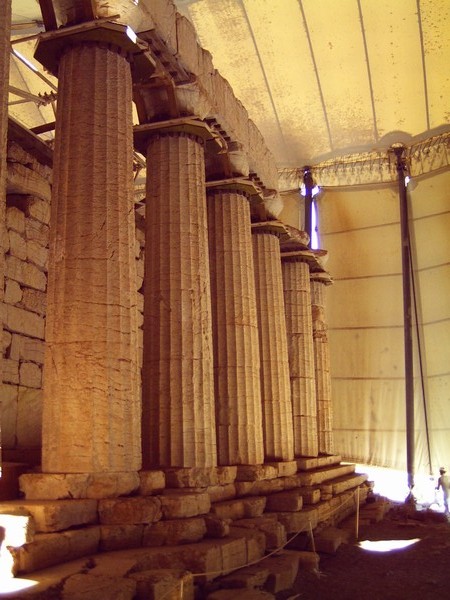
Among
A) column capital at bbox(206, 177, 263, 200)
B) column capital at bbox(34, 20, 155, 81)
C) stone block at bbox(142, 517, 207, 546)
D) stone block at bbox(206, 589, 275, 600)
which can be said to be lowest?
stone block at bbox(206, 589, 275, 600)

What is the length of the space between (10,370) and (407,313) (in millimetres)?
15548

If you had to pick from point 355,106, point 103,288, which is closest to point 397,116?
point 355,106

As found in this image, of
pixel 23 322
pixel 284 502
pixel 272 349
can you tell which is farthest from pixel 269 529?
pixel 272 349

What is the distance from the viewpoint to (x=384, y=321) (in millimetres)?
22656

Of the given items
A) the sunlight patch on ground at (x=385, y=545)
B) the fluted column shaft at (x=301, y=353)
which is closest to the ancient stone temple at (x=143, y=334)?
the sunlight patch on ground at (x=385, y=545)

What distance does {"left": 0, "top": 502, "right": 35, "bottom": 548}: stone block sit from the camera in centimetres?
539

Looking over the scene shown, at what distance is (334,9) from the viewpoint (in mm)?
18656

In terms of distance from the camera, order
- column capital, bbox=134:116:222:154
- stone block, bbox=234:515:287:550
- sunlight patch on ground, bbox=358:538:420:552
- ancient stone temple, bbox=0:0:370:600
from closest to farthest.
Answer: ancient stone temple, bbox=0:0:370:600 → stone block, bbox=234:515:287:550 → column capital, bbox=134:116:222:154 → sunlight patch on ground, bbox=358:538:420:552

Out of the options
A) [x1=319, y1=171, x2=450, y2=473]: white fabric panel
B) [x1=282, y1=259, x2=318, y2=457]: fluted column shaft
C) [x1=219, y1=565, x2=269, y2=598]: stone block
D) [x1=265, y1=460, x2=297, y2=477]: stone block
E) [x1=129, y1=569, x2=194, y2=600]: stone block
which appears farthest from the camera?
[x1=319, y1=171, x2=450, y2=473]: white fabric panel

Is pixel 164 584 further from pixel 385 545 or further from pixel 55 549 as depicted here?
pixel 385 545

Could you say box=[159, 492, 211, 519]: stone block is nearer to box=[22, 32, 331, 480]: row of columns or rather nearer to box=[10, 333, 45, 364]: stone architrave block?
box=[22, 32, 331, 480]: row of columns

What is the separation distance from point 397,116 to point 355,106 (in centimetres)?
149

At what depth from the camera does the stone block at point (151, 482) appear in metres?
7.05

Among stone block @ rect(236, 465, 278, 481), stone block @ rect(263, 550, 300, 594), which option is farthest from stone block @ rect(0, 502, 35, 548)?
stone block @ rect(236, 465, 278, 481)
